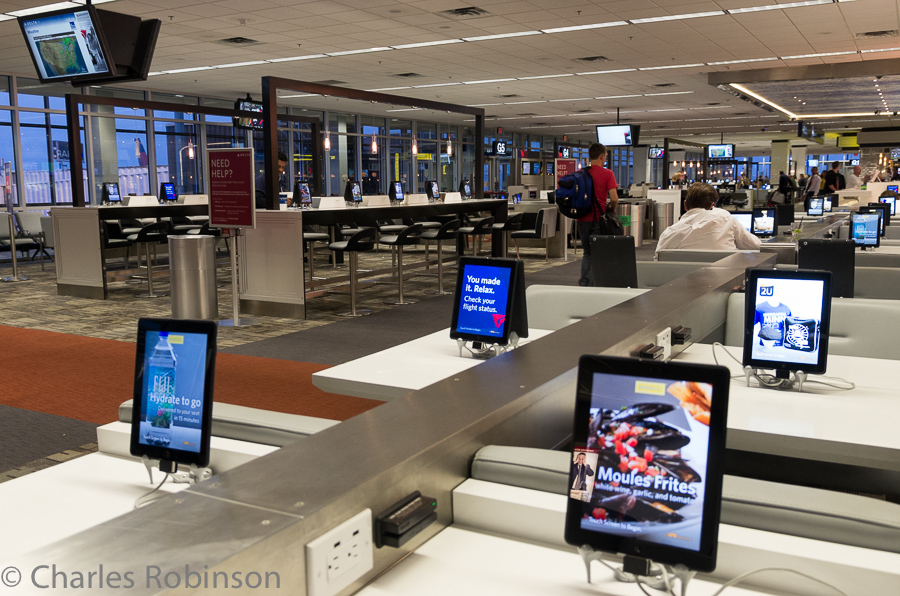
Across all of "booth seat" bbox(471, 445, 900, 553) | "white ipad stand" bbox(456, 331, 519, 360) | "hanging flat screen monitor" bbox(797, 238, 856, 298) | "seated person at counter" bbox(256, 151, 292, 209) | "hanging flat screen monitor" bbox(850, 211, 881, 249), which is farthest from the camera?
"seated person at counter" bbox(256, 151, 292, 209)

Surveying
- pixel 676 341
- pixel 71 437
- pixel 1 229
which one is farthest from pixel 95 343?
pixel 1 229

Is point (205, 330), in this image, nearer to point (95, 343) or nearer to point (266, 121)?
point (95, 343)

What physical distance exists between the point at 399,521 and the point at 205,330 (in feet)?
1.90

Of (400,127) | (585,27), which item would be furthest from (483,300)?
(400,127)

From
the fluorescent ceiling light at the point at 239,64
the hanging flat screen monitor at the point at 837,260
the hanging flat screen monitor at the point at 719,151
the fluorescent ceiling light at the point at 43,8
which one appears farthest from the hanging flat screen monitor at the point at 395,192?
the hanging flat screen monitor at the point at 719,151

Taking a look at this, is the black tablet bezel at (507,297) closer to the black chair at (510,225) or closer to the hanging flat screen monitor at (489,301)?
the hanging flat screen monitor at (489,301)

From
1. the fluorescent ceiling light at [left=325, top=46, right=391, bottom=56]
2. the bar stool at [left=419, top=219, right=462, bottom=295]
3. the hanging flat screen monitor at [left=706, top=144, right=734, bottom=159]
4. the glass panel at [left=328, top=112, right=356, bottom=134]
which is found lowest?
the bar stool at [left=419, top=219, right=462, bottom=295]

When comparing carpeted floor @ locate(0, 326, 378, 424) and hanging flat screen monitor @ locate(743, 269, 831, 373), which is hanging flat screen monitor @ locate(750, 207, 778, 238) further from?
hanging flat screen monitor @ locate(743, 269, 831, 373)

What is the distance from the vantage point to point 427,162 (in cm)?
2362

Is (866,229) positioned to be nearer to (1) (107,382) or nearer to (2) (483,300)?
(2) (483,300)

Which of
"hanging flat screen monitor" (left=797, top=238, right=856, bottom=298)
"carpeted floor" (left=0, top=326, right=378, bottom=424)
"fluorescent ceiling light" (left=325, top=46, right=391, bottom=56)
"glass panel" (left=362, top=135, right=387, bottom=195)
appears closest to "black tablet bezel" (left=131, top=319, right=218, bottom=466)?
"carpeted floor" (left=0, top=326, right=378, bottom=424)

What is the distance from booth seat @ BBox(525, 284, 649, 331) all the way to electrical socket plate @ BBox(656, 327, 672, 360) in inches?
36.8

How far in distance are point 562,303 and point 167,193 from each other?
437 inches

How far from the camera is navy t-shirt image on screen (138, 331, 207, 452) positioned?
1509mm
